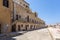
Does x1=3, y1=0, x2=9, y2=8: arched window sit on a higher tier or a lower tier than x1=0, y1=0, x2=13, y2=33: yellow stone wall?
higher

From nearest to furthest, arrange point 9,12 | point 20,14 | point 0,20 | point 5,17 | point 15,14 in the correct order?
point 0,20 → point 5,17 → point 9,12 → point 15,14 → point 20,14

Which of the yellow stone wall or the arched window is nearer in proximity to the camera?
the yellow stone wall

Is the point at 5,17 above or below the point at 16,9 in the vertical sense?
below

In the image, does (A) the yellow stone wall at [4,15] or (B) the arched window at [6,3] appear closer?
(A) the yellow stone wall at [4,15]

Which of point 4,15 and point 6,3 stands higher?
point 6,3

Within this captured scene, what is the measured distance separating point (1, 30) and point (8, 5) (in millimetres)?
5315

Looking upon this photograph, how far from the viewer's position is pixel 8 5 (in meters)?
23.1

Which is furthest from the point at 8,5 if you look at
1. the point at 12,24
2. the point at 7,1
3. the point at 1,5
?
the point at 12,24

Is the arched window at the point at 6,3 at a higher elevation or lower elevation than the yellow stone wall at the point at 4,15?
higher

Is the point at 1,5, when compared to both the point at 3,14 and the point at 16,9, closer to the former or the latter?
the point at 3,14

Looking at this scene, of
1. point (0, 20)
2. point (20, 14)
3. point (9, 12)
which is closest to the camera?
point (0, 20)

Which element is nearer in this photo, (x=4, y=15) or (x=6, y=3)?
(x=4, y=15)

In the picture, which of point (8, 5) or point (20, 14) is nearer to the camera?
point (8, 5)

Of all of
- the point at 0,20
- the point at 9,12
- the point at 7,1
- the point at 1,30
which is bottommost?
the point at 1,30
